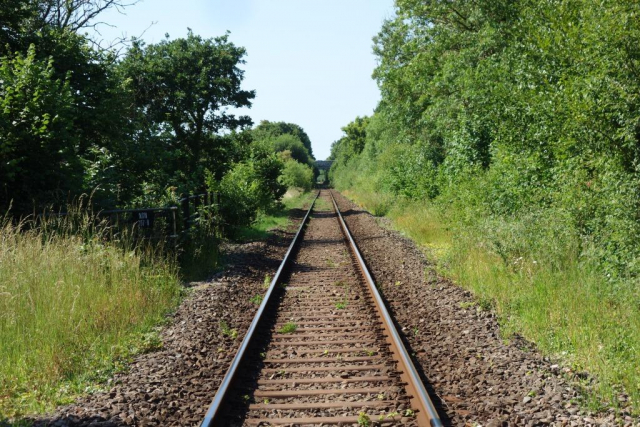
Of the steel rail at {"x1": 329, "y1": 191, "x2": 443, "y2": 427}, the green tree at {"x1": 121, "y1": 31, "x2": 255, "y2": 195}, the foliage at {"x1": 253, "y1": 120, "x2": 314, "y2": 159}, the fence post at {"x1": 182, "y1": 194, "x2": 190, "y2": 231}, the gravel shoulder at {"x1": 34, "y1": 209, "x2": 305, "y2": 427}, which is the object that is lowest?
the gravel shoulder at {"x1": 34, "y1": 209, "x2": 305, "y2": 427}

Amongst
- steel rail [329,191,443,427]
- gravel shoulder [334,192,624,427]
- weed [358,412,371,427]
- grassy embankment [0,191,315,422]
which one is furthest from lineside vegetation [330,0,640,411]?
grassy embankment [0,191,315,422]

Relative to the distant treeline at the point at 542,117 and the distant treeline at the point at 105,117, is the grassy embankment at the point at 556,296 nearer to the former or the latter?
the distant treeline at the point at 542,117

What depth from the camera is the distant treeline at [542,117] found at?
288 inches

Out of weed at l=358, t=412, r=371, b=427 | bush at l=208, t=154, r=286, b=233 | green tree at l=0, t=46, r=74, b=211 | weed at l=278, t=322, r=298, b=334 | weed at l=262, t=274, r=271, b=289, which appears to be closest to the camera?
weed at l=358, t=412, r=371, b=427

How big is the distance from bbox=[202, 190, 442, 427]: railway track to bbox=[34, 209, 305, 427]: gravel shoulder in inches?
12.3

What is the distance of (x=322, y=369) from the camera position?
18.5ft

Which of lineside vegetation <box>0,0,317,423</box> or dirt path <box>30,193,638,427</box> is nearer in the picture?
dirt path <box>30,193,638,427</box>

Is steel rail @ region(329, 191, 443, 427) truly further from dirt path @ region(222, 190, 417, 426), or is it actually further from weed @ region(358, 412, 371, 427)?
weed @ region(358, 412, 371, 427)

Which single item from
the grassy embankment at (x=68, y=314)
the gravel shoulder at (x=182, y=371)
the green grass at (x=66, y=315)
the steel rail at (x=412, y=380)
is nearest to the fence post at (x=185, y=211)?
the gravel shoulder at (x=182, y=371)

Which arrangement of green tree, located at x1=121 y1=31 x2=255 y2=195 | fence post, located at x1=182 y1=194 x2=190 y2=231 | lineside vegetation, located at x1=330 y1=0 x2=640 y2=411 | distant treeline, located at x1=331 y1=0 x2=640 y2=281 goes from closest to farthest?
lineside vegetation, located at x1=330 y1=0 x2=640 y2=411 → distant treeline, located at x1=331 y1=0 x2=640 y2=281 → fence post, located at x1=182 y1=194 x2=190 y2=231 → green tree, located at x1=121 y1=31 x2=255 y2=195

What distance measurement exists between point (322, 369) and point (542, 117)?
6.46 meters

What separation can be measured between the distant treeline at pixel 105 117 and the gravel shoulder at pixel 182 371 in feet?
9.83

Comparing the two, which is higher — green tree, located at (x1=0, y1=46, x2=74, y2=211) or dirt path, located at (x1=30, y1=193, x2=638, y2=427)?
green tree, located at (x1=0, y1=46, x2=74, y2=211)

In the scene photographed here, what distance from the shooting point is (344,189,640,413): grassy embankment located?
200 inches
